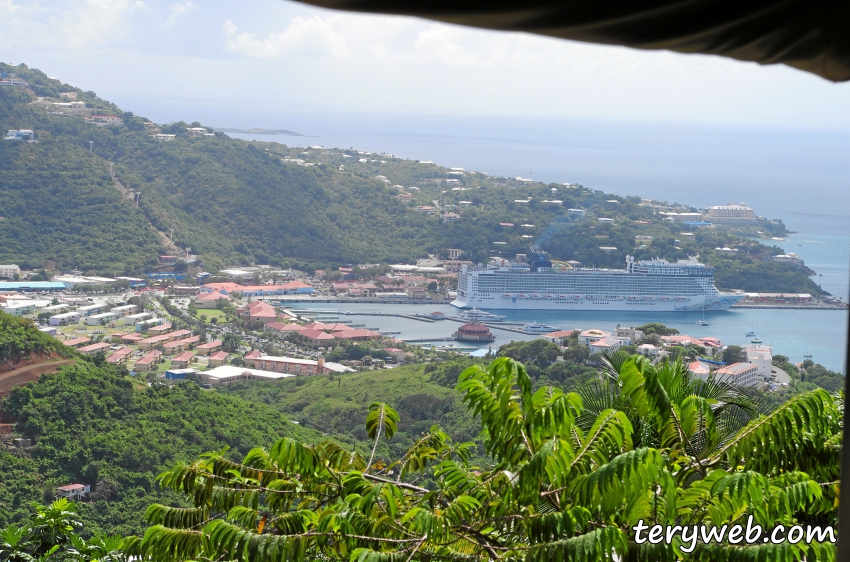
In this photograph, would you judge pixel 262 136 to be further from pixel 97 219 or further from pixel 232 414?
pixel 232 414

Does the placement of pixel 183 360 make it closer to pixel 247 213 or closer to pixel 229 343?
pixel 229 343

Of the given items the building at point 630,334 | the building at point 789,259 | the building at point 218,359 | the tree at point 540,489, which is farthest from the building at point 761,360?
the building at point 789,259

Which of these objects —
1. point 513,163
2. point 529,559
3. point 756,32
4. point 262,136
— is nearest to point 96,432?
point 529,559

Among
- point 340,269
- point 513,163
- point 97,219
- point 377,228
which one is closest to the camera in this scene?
point 97,219

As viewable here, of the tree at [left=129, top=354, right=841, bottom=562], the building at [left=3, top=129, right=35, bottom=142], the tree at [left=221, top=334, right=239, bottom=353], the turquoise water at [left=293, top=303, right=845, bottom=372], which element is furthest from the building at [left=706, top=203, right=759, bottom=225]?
the tree at [left=129, top=354, right=841, bottom=562]

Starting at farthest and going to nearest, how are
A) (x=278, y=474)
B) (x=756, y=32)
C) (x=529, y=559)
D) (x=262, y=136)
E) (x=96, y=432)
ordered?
(x=262, y=136) → (x=96, y=432) → (x=278, y=474) → (x=529, y=559) → (x=756, y=32)

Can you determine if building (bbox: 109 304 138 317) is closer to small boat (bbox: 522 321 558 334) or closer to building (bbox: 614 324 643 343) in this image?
small boat (bbox: 522 321 558 334)

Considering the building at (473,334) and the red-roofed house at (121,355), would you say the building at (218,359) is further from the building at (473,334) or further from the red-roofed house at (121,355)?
the building at (473,334)

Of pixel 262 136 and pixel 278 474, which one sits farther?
pixel 262 136
